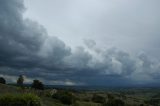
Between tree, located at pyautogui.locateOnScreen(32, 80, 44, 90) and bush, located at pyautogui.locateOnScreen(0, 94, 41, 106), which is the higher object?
tree, located at pyautogui.locateOnScreen(32, 80, 44, 90)

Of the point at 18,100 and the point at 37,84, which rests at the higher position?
the point at 37,84

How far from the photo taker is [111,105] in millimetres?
113125

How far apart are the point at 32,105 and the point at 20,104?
1895 mm


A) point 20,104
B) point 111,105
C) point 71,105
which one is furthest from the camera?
point 111,105

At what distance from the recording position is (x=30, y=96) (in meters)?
40.4

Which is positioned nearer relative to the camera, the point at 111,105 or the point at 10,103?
the point at 10,103

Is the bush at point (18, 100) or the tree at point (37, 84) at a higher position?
the tree at point (37, 84)

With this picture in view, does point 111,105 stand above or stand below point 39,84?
below

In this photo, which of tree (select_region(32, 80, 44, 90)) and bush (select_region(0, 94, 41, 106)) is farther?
tree (select_region(32, 80, 44, 90))

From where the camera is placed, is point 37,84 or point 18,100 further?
point 37,84

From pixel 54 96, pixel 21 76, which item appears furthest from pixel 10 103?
pixel 54 96

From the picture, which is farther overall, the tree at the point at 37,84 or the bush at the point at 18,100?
the tree at the point at 37,84

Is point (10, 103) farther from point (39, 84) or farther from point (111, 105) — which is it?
point (39, 84)

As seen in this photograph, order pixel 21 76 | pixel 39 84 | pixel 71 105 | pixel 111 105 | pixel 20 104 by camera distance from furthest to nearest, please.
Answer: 1. pixel 39 84
2. pixel 111 105
3. pixel 71 105
4. pixel 21 76
5. pixel 20 104
